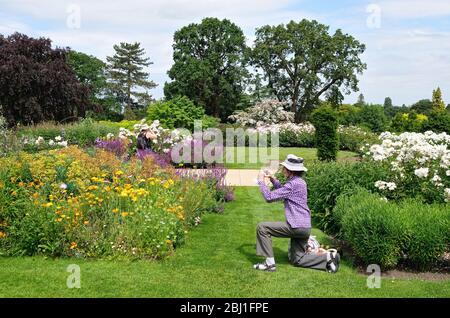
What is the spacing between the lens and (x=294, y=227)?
208 inches

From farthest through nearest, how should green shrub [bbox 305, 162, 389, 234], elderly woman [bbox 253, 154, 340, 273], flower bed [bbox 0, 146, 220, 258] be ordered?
1. green shrub [bbox 305, 162, 389, 234]
2. flower bed [bbox 0, 146, 220, 258]
3. elderly woman [bbox 253, 154, 340, 273]

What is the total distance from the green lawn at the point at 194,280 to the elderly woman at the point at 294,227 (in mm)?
139

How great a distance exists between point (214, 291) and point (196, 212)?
3.00m

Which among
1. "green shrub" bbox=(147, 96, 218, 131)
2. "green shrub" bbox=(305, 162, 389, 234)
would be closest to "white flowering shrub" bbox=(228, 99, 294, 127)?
"green shrub" bbox=(147, 96, 218, 131)

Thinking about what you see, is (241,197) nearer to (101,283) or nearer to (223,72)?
(101,283)

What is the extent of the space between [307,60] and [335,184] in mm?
29136

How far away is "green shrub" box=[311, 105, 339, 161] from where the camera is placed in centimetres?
1681

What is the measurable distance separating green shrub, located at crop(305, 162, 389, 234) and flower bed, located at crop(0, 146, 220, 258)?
2163 millimetres

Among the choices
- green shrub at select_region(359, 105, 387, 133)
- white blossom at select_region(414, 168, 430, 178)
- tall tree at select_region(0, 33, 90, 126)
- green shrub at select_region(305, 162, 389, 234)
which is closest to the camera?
white blossom at select_region(414, 168, 430, 178)

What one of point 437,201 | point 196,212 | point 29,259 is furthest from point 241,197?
point 29,259

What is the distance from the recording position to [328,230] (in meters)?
7.23

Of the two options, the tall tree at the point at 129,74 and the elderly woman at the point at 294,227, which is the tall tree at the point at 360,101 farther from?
the elderly woman at the point at 294,227

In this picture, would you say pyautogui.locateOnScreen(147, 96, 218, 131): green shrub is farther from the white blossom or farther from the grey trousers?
the grey trousers

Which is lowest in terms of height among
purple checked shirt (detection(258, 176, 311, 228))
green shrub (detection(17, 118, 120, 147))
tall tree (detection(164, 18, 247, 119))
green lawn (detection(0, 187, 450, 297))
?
green lawn (detection(0, 187, 450, 297))
